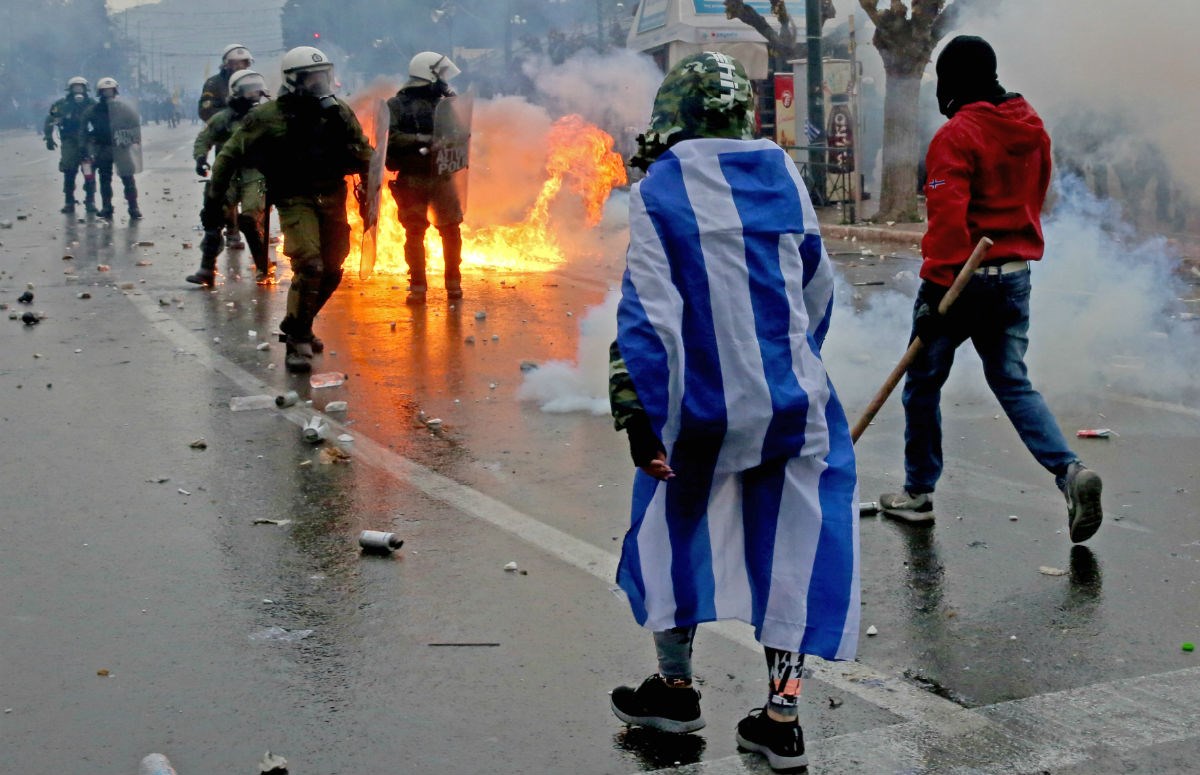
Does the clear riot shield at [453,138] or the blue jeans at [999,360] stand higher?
the clear riot shield at [453,138]

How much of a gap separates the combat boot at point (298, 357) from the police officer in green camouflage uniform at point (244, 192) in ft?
8.12

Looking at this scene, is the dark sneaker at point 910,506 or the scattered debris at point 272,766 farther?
the dark sneaker at point 910,506

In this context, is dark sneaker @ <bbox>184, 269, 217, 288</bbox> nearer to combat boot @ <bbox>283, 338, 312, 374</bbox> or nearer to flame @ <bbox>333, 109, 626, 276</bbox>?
flame @ <bbox>333, 109, 626, 276</bbox>

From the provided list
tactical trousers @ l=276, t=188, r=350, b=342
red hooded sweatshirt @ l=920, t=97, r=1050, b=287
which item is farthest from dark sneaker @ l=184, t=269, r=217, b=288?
red hooded sweatshirt @ l=920, t=97, r=1050, b=287

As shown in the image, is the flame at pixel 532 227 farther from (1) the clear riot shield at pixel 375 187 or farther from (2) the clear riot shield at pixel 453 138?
(1) the clear riot shield at pixel 375 187

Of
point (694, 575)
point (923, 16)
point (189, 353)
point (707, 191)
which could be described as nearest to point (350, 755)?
point (694, 575)

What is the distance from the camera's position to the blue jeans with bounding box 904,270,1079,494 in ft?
16.9

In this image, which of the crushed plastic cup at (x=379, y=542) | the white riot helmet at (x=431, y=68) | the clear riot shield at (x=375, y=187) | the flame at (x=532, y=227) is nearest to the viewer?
the crushed plastic cup at (x=379, y=542)

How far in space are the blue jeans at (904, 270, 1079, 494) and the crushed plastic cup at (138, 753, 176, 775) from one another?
313 centimetres

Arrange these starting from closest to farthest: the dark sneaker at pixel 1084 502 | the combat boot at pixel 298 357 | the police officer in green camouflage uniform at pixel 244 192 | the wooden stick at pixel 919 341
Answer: the wooden stick at pixel 919 341 → the dark sneaker at pixel 1084 502 → the combat boot at pixel 298 357 → the police officer in green camouflage uniform at pixel 244 192

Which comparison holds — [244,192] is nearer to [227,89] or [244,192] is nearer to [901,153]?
[227,89]

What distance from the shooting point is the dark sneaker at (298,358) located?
8641 mm

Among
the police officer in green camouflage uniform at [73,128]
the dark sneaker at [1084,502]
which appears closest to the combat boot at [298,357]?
the dark sneaker at [1084,502]

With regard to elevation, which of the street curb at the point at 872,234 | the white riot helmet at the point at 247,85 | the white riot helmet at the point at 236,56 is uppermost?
the white riot helmet at the point at 236,56
